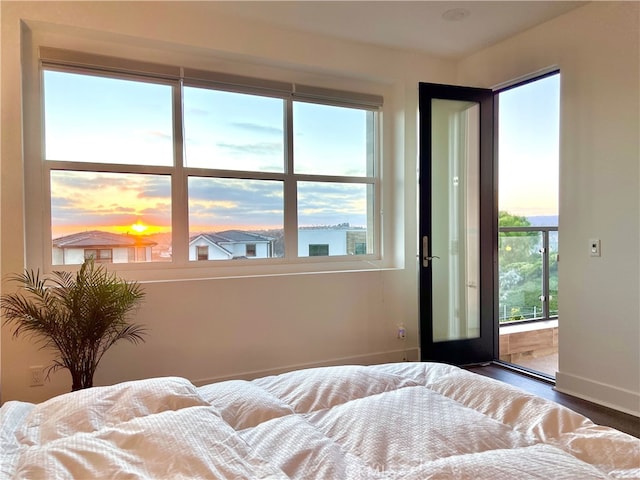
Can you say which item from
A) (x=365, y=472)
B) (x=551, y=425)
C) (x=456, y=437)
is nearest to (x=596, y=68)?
(x=551, y=425)

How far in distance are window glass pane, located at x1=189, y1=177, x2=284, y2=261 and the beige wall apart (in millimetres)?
295

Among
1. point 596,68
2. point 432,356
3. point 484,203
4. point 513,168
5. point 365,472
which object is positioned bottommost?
point 432,356

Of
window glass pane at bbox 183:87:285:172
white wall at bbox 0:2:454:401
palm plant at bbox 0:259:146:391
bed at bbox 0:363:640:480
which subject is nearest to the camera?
bed at bbox 0:363:640:480

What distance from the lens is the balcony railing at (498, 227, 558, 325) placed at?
179 inches

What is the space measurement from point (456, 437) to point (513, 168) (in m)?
3.95

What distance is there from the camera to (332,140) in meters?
3.75

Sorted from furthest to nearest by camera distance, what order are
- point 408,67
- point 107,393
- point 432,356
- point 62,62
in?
point 408,67
point 432,356
point 62,62
point 107,393

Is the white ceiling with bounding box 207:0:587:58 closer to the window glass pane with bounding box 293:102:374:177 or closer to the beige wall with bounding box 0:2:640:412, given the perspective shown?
the beige wall with bounding box 0:2:640:412

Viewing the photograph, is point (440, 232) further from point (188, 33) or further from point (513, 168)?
point (188, 33)

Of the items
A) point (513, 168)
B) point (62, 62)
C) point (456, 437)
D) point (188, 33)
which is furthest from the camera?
point (513, 168)

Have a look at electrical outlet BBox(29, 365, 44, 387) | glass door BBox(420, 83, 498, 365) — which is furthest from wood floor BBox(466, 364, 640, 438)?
electrical outlet BBox(29, 365, 44, 387)

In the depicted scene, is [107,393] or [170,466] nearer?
[170,466]

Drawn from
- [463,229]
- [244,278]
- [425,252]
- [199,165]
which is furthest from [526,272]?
[199,165]

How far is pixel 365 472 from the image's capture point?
101cm
